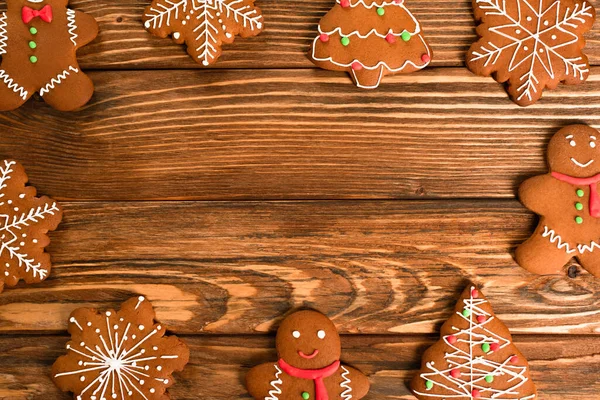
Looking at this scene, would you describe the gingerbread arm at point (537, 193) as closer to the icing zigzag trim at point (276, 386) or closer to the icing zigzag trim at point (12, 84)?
the icing zigzag trim at point (276, 386)

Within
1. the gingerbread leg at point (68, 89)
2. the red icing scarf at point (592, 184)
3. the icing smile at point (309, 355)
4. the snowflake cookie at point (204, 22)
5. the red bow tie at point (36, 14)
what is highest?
the red bow tie at point (36, 14)

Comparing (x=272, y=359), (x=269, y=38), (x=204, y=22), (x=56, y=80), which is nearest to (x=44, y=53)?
(x=56, y=80)

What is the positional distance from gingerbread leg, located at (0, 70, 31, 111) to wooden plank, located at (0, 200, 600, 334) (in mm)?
210

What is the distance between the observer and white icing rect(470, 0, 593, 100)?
902mm

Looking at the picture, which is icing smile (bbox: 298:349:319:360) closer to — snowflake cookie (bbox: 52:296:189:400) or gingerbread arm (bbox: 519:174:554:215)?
snowflake cookie (bbox: 52:296:189:400)

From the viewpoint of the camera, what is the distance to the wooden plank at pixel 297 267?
92 cm

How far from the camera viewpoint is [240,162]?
0.94 meters

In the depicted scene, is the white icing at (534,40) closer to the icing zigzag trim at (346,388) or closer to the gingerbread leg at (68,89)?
the icing zigzag trim at (346,388)

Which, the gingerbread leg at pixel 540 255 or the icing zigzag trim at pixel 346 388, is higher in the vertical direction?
the gingerbread leg at pixel 540 255

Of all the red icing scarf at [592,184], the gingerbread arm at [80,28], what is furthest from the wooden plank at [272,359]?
the gingerbread arm at [80,28]

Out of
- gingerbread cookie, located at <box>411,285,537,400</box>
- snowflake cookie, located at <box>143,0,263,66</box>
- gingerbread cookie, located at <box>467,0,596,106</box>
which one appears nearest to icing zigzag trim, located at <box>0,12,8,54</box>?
snowflake cookie, located at <box>143,0,263,66</box>

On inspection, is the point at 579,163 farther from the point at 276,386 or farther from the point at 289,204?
the point at 276,386

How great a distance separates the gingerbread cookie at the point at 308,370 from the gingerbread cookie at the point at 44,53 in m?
0.55

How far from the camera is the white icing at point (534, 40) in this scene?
2.96 ft
